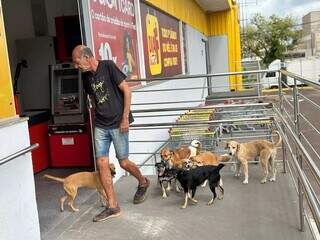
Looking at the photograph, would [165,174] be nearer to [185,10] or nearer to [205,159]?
[205,159]

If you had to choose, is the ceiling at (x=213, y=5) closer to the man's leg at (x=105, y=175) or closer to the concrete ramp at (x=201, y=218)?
the concrete ramp at (x=201, y=218)

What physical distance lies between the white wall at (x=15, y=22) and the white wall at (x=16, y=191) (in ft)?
12.8

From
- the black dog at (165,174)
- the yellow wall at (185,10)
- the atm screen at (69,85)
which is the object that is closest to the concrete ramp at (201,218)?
the black dog at (165,174)

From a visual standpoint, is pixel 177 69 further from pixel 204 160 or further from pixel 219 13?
pixel 219 13

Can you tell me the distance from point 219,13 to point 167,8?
10.8 metres

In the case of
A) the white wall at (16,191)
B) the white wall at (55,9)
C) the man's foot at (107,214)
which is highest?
the white wall at (55,9)

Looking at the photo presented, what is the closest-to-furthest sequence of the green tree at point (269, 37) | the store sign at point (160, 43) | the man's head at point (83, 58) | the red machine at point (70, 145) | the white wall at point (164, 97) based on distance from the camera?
the man's head at point (83, 58)
the red machine at point (70, 145)
the white wall at point (164, 97)
the store sign at point (160, 43)
the green tree at point (269, 37)

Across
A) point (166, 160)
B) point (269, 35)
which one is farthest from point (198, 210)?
point (269, 35)

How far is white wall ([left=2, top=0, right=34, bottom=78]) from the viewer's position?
23.8 feet

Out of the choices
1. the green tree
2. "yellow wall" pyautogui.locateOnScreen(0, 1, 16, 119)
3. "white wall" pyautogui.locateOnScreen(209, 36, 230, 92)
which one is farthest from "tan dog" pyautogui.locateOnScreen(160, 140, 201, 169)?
the green tree

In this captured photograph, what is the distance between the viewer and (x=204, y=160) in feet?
17.9

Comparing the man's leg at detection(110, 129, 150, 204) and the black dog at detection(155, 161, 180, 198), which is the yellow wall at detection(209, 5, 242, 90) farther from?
the man's leg at detection(110, 129, 150, 204)

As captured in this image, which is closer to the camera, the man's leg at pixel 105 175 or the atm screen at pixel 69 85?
the man's leg at pixel 105 175

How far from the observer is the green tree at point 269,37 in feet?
161
